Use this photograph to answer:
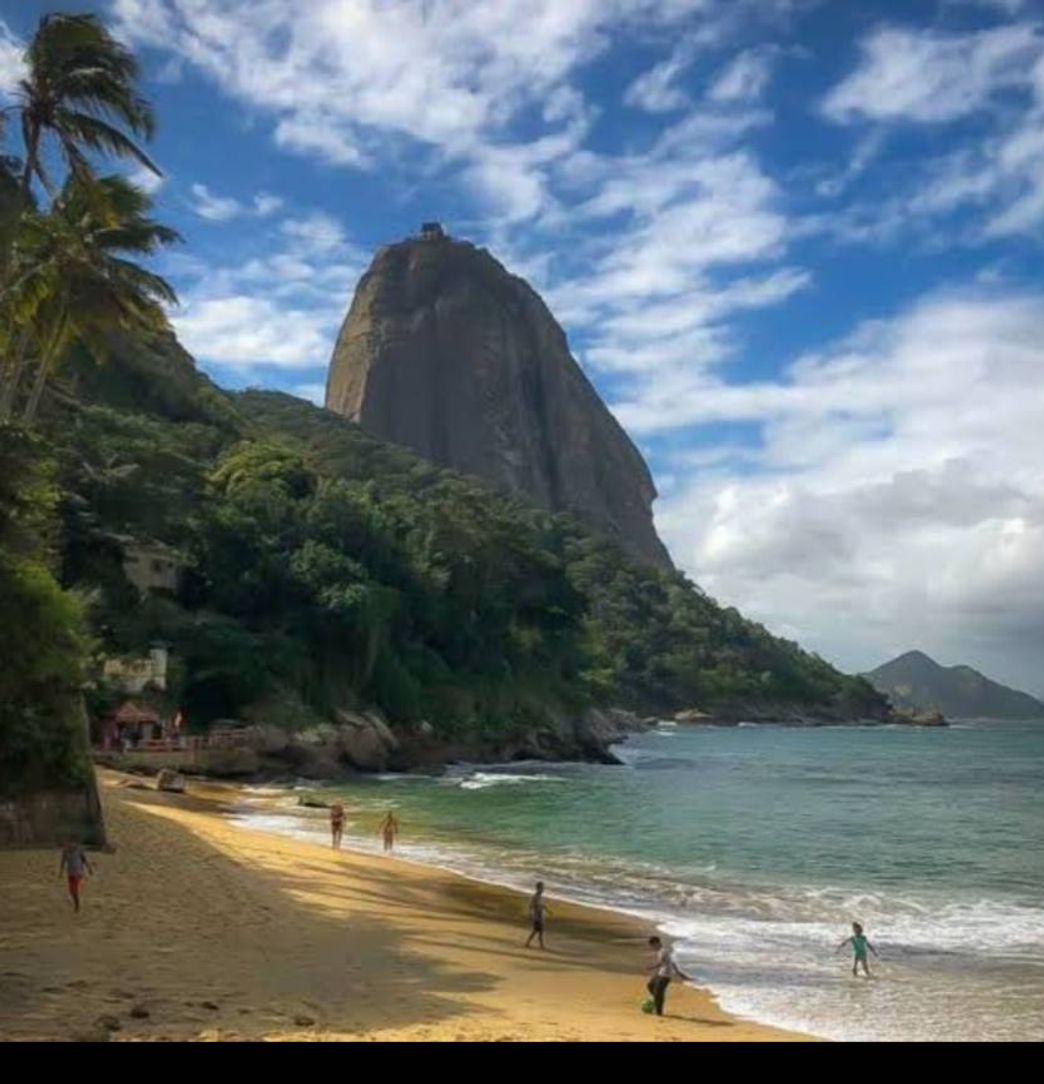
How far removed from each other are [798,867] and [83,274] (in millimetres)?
23249

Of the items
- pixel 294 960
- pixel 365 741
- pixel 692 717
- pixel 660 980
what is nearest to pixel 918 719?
pixel 692 717

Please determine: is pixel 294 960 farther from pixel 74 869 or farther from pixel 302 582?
pixel 302 582

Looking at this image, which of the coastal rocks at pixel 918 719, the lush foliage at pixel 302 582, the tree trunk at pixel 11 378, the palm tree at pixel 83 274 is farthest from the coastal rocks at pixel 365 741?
the coastal rocks at pixel 918 719

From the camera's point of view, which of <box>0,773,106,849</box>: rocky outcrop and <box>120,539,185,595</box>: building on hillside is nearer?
<box>0,773,106,849</box>: rocky outcrop

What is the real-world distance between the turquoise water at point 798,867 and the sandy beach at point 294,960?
1894 millimetres

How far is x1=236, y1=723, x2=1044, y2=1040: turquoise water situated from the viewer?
14.7m

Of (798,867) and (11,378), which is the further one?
(798,867)

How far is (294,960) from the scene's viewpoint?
45.4 ft

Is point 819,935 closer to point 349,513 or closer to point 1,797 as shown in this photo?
point 1,797

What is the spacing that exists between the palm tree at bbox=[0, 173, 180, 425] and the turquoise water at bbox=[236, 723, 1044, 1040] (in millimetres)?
15287

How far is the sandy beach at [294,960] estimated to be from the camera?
10484mm

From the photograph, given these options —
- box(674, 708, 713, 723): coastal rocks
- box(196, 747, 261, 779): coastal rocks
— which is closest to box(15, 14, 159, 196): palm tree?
box(196, 747, 261, 779): coastal rocks

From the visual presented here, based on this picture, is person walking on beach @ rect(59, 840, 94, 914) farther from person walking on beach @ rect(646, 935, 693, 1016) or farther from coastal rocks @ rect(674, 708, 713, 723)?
coastal rocks @ rect(674, 708, 713, 723)
